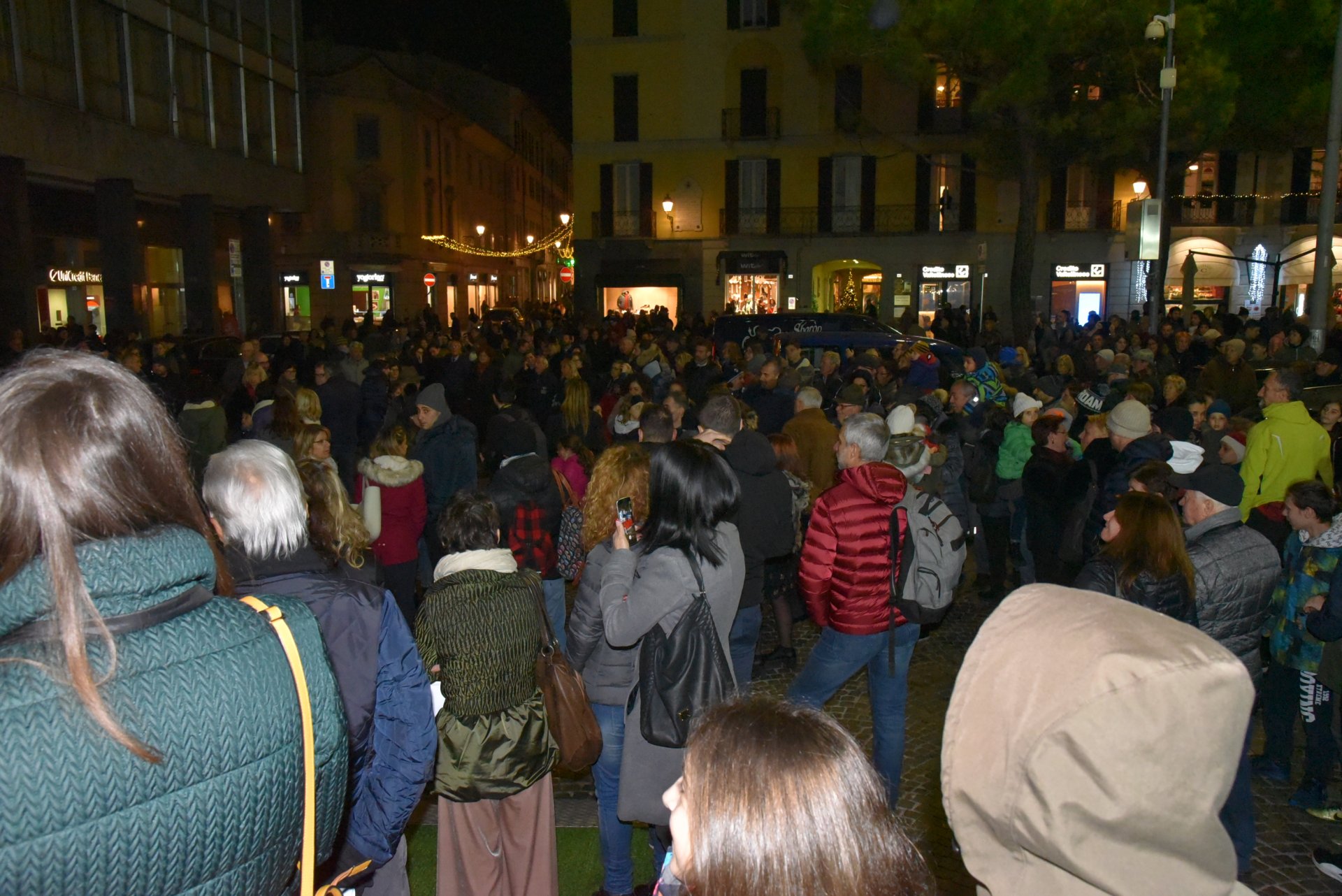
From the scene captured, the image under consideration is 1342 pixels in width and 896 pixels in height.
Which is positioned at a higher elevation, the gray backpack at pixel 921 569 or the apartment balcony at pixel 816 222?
the apartment balcony at pixel 816 222

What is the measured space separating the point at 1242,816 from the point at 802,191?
3272cm

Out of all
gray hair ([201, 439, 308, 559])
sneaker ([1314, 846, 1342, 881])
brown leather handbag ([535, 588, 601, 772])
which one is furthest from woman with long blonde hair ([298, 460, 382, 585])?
sneaker ([1314, 846, 1342, 881])

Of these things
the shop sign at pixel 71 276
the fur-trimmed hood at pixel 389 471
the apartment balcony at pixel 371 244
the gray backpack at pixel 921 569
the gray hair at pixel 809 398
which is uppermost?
the apartment balcony at pixel 371 244

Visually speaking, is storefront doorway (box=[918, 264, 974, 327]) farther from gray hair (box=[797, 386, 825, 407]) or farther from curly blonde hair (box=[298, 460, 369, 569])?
curly blonde hair (box=[298, 460, 369, 569])

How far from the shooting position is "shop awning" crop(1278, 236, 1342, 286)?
3447cm

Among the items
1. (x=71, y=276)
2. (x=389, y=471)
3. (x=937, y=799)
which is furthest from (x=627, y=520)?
(x=71, y=276)

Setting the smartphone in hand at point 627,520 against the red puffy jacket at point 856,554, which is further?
the red puffy jacket at point 856,554

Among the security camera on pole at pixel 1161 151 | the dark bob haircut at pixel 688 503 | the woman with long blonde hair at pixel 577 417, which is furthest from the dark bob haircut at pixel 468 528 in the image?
the security camera on pole at pixel 1161 151

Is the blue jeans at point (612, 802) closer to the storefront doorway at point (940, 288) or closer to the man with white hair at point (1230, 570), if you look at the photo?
the man with white hair at point (1230, 570)

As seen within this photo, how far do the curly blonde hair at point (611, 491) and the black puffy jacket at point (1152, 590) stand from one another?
6.27 ft

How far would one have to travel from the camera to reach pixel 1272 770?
17.3ft

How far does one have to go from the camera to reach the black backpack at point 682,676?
353cm

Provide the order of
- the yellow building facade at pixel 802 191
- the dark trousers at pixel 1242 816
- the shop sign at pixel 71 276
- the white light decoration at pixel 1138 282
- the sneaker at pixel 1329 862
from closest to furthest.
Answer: the dark trousers at pixel 1242 816 → the sneaker at pixel 1329 862 → the shop sign at pixel 71 276 → the yellow building facade at pixel 802 191 → the white light decoration at pixel 1138 282

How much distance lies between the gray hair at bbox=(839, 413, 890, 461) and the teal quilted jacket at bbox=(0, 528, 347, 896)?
3489mm
